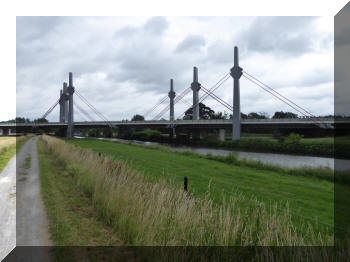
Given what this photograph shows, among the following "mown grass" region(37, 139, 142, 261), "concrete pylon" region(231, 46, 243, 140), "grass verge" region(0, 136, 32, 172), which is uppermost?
"concrete pylon" region(231, 46, 243, 140)

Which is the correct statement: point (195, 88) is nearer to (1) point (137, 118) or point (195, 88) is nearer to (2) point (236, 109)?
(2) point (236, 109)

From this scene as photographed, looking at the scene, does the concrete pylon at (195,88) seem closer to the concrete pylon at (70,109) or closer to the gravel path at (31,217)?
the concrete pylon at (70,109)

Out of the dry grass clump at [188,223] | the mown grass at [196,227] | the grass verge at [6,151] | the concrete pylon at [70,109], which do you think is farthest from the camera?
the concrete pylon at [70,109]

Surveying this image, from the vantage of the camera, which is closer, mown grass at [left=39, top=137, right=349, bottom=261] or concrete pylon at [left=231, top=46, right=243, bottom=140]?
mown grass at [left=39, top=137, right=349, bottom=261]

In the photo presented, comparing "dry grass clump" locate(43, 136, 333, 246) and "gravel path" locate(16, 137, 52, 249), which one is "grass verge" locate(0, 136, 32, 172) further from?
"dry grass clump" locate(43, 136, 333, 246)

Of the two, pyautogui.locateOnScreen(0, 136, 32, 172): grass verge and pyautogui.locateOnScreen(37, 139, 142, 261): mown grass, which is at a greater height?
pyautogui.locateOnScreen(0, 136, 32, 172): grass verge

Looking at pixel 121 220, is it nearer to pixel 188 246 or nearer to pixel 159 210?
pixel 159 210

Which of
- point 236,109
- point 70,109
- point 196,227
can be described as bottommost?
point 196,227

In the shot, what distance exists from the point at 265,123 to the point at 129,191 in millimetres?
39745

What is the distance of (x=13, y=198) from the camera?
8.12 m

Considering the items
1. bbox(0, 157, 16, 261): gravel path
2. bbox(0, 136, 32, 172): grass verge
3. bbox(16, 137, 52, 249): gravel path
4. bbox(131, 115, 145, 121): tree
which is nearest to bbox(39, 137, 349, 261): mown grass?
bbox(16, 137, 52, 249): gravel path

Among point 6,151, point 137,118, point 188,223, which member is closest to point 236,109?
point 6,151

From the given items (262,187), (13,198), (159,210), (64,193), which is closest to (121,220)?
(159,210)

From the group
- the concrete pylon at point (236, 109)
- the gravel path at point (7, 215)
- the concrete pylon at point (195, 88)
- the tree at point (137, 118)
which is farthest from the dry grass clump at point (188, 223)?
the tree at point (137, 118)
